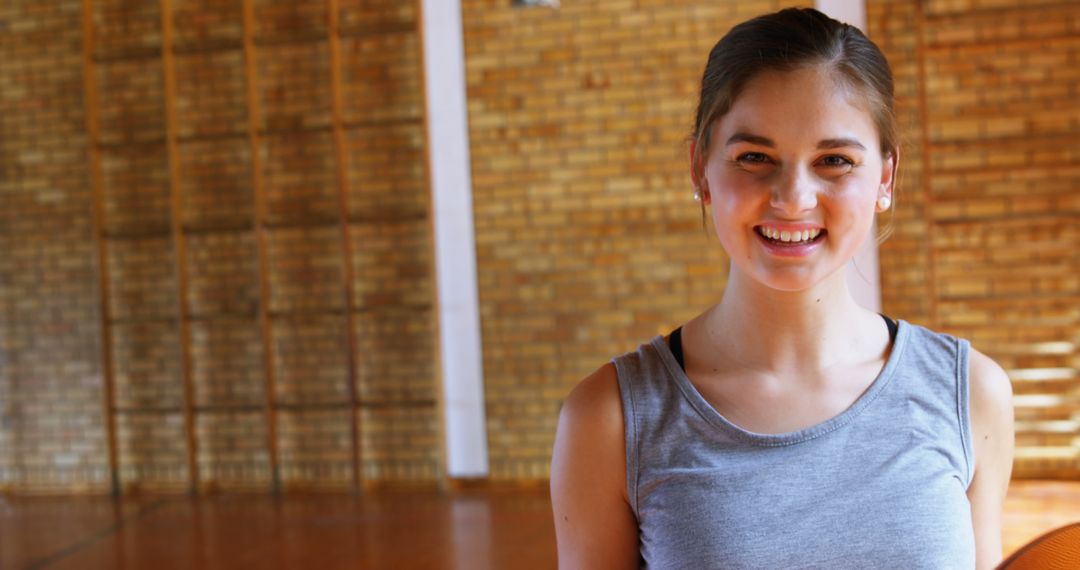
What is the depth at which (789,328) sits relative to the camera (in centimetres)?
118

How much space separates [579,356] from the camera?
6.15 metres

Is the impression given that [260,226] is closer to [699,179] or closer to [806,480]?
[699,179]

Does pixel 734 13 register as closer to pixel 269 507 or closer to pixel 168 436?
pixel 269 507

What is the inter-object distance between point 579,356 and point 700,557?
5087 mm

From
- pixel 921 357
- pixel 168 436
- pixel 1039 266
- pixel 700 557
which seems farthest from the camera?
pixel 168 436

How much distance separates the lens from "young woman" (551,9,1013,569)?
107cm

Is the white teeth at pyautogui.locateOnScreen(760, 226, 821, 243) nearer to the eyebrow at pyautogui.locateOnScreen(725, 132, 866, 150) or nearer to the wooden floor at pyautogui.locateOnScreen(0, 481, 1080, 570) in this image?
the eyebrow at pyautogui.locateOnScreen(725, 132, 866, 150)

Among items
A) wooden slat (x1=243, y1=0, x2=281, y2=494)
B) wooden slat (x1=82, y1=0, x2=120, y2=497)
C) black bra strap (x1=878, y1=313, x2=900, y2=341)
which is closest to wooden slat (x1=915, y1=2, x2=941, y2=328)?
wooden slat (x1=243, y1=0, x2=281, y2=494)

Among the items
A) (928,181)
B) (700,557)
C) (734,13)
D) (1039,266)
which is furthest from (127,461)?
(700,557)

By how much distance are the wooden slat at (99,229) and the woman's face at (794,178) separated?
627cm

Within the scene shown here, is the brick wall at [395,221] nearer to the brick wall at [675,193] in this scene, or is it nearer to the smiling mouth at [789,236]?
the brick wall at [675,193]

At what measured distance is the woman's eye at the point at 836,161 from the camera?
1.09m

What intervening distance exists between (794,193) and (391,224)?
17.8 ft

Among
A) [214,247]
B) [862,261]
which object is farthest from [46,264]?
[862,261]
